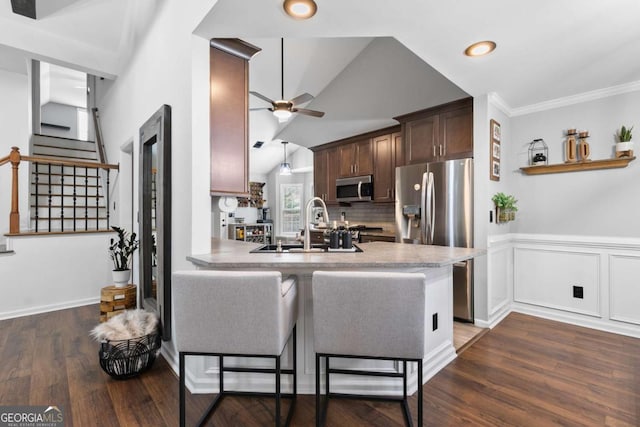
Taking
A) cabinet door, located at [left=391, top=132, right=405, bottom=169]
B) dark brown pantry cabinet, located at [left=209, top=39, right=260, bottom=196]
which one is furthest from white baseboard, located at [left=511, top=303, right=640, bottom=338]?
dark brown pantry cabinet, located at [left=209, top=39, right=260, bottom=196]

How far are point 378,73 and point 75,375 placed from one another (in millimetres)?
4513

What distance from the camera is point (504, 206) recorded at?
130 inches

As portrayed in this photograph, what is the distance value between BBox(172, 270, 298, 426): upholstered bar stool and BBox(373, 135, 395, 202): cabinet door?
11.1 ft

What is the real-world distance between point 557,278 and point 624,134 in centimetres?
156

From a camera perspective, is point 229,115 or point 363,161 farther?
point 363,161

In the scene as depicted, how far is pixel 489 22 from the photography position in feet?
6.56

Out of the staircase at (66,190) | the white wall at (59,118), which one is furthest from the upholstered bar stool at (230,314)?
the white wall at (59,118)

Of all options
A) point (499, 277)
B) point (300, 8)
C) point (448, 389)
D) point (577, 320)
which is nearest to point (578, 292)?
point (577, 320)

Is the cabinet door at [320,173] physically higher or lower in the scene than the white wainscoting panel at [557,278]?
higher

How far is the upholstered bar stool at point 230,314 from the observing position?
146 centimetres

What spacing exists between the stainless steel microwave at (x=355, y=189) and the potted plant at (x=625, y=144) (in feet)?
9.21

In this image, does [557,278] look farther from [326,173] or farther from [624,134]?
[326,173]

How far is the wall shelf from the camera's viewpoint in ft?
9.70

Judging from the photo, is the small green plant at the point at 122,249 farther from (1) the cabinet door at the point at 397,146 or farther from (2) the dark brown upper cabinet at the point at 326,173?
(1) the cabinet door at the point at 397,146
